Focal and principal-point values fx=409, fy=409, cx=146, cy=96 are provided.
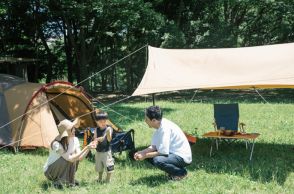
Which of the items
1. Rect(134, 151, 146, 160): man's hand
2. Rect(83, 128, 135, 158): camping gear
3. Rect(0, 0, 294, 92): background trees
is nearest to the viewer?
Rect(134, 151, 146, 160): man's hand

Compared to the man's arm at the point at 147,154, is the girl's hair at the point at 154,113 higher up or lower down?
higher up

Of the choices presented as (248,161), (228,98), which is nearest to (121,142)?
(248,161)

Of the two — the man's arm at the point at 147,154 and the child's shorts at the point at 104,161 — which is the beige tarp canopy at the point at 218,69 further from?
the child's shorts at the point at 104,161

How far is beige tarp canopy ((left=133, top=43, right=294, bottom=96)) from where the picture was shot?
236 inches

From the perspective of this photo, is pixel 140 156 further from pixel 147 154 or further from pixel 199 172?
pixel 199 172

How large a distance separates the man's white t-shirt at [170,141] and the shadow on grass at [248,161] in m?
0.88

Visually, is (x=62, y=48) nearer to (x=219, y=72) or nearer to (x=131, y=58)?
(x=131, y=58)

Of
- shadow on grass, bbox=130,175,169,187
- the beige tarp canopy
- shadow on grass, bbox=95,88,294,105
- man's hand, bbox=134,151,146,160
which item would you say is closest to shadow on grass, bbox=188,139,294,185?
shadow on grass, bbox=130,175,169,187

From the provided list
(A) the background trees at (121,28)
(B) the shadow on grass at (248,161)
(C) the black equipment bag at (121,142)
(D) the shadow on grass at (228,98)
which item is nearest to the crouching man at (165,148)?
(B) the shadow on grass at (248,161)

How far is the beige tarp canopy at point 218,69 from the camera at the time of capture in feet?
19.7

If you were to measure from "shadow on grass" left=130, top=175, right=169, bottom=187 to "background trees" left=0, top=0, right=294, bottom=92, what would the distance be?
11.3 m

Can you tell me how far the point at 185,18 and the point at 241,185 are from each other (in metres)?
18.2

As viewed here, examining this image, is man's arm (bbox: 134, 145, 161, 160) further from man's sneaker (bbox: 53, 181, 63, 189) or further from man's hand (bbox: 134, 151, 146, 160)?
man's sneaker (bbox: 53, 181, 63, 189)

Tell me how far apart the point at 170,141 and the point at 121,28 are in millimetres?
14684
